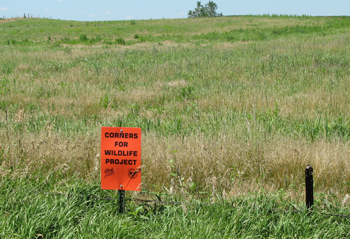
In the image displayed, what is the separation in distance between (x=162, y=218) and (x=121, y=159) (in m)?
0.66

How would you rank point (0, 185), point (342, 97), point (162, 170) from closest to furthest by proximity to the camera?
point (0, 185) → point (162, 170) → point (342, 97)

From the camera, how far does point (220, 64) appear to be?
11711mm

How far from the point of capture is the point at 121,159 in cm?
282

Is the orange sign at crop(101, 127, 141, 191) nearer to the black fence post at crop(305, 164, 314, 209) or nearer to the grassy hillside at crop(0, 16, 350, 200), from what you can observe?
the grassy hillside at crop(0, 16, 350, 200)

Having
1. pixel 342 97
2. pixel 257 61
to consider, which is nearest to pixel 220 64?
pixel 257 61

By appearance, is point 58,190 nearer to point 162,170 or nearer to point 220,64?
point 162,170

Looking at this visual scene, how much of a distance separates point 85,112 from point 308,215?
5403 mm

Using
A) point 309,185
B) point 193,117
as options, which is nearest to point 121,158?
point 309,185

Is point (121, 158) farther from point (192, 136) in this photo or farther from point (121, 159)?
point (192, 136)

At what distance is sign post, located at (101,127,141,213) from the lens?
9.10ft

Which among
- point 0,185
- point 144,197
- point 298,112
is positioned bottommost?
point 144,197

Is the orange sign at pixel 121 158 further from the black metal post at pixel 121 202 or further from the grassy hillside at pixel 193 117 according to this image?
the grassy hillside at pixel 193 117

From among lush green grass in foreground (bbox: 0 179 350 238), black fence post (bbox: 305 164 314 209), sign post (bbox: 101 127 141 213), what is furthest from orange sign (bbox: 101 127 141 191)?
black fence post (bbox: 305 164 314 209)

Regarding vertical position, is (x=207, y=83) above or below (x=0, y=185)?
above
